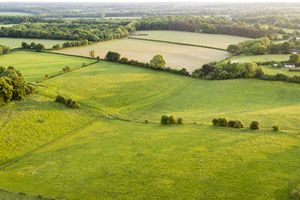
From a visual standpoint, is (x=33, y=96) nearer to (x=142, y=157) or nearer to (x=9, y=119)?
(x=9, y=119)

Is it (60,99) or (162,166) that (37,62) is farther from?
(162,166)

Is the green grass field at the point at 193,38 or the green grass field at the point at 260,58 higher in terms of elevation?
the green grass field at the point at 193,38

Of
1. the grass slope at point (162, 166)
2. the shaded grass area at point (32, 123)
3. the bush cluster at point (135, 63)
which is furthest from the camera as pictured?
the bush cluster at point (135, 63)

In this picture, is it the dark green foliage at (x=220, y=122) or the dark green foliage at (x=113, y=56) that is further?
the dark green foliage at (x=113, y=56)

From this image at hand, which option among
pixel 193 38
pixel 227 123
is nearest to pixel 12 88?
pixel 227 123

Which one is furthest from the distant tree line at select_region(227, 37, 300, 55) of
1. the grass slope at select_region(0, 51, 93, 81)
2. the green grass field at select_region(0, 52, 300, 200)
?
the grass slope at select_region(0, 51, 93, 81)

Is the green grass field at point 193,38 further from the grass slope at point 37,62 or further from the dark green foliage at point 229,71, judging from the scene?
the grass slope at point 37,62

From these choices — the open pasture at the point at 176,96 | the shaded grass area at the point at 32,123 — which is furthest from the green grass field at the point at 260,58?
the shaded grass area at the point at 32,123
